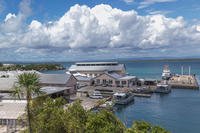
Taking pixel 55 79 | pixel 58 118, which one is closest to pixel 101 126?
pixel 58 118

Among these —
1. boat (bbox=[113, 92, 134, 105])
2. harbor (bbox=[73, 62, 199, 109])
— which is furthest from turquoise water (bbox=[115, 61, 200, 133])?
harbor (bbox=[73, 62, 199, 109])

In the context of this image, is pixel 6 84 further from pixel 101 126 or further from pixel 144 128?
pixel 144 128

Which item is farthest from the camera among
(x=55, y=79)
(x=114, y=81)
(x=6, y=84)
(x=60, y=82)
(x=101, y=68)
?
(x=101, y=68)

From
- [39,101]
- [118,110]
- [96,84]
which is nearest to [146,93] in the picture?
[96,84]

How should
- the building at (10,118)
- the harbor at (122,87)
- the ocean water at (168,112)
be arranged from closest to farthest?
the building at (10,118)
the ocean water at (168,112)
the harbor at (122,87)

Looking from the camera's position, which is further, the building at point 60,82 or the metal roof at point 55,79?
the metal roof at point 55,79

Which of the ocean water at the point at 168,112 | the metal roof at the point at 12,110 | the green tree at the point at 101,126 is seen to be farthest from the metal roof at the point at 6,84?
the green tree at the point at 101,126

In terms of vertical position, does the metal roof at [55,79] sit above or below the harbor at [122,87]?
above

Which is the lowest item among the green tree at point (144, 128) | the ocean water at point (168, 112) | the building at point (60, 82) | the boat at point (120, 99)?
the ocean water at point (168, 112)

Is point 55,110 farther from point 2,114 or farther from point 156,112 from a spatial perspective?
point 156,112

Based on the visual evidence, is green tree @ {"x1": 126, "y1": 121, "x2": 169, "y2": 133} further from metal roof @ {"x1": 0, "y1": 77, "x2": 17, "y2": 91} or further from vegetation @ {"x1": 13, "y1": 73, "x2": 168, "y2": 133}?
metal roof @ {"x1": 0, "y1": 77, "x2": 17, "y2": 91}

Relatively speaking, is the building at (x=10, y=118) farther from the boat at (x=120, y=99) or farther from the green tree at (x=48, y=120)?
the boat at (x=120, y=99)
